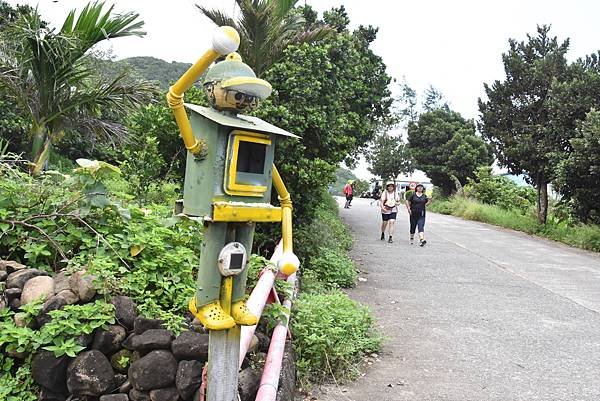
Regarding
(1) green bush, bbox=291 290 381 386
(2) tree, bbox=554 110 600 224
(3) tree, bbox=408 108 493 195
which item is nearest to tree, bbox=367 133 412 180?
(3) tree, bbox=408 108 493 195

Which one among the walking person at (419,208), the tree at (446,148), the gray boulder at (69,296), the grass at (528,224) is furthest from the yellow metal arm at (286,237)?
the tree at (446,148)

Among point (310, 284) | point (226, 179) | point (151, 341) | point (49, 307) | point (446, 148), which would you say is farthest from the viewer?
point (446, 148)

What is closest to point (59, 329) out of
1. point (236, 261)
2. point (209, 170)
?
point (236, 261)

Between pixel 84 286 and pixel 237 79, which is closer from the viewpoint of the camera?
pixel 237 79

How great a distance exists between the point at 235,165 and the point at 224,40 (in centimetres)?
54

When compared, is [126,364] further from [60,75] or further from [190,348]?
[60,75]

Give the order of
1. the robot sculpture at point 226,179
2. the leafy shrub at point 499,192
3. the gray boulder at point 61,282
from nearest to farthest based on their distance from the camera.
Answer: the robot sculpture at point 226,179 < the gray boulder at point 61,282 < the leafy shrub at point 499,192

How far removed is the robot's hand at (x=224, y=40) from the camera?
6.35 ft

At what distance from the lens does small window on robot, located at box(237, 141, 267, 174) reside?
2271 mm

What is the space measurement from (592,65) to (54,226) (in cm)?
1605

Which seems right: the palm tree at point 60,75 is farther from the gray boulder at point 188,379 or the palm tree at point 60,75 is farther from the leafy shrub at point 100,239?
the gray boulder at point 188,379

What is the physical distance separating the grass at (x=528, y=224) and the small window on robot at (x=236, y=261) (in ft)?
40.0

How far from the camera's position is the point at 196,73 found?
2.08m

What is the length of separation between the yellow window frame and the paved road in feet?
6.42
